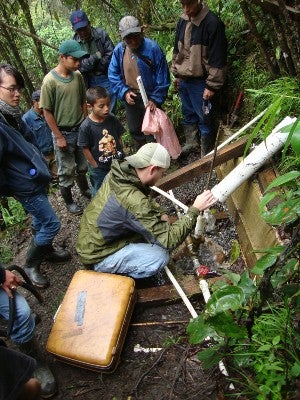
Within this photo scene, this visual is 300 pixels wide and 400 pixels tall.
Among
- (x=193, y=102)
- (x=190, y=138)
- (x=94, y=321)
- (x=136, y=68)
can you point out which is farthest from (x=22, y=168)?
(x=190, y=138)

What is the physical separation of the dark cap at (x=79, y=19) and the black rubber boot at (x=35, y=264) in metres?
3.71

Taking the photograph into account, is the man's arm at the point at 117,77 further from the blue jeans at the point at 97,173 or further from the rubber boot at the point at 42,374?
the rubber boot at the point at 42,374

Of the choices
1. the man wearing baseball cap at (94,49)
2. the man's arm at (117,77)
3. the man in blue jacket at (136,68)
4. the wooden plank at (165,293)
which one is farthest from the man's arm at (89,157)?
the man wearing baseball cap at (94,49)

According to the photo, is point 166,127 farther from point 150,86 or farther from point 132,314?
point 132,314

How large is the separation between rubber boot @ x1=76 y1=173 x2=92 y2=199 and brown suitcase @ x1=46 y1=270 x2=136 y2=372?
2.37 m

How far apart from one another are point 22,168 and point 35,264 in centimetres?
126

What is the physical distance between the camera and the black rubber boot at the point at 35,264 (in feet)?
13.2

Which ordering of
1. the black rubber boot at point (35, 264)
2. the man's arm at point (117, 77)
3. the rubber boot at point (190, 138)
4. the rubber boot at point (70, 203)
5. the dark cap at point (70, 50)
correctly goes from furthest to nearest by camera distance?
1. the rubber boot at point (190, 138)
2. the rubber boot at point (70, 203)
3. the man's arm at point (117, 77)
4. the dark cap at point (70, 50)
5. the black rubber boot at point (35, 264)

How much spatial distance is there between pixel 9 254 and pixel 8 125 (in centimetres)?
225

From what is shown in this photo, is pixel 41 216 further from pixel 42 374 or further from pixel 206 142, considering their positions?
pixel 206 142

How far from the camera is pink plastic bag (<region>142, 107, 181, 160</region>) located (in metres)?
4.79

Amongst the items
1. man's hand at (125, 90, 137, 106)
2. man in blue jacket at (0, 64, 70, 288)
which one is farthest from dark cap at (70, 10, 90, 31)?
man in blue jacket at (0, 64, 70, 288)

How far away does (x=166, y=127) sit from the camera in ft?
16.0

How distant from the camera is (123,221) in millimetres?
3232
